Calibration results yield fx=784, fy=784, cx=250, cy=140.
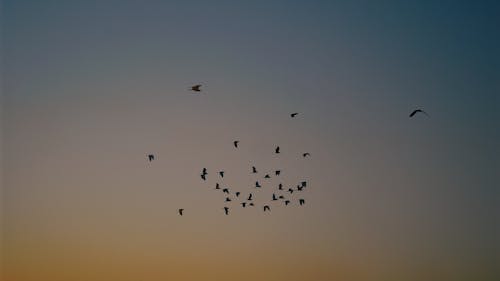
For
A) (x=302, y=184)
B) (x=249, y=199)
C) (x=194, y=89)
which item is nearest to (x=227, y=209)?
(x=249, y=199)

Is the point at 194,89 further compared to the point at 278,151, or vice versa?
the point at 278,151

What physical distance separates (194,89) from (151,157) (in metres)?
9.92

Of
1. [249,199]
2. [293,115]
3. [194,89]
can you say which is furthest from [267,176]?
[194,89]

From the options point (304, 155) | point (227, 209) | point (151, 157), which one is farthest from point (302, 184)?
point (151, 157)

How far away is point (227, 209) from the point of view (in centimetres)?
6381

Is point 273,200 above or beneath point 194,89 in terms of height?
beneath

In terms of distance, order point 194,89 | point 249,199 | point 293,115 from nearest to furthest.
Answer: point 194,89, point 293,115, point 249,199

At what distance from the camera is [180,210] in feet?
212

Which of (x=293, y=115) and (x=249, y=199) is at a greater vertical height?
(x=293, y=115)

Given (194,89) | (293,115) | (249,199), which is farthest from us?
(249,199)

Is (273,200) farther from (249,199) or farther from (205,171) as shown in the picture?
(205,171)

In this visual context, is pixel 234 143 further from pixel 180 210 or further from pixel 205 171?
pixel 180 210

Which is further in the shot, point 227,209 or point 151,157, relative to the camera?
point 227,209

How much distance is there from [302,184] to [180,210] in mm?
10284
